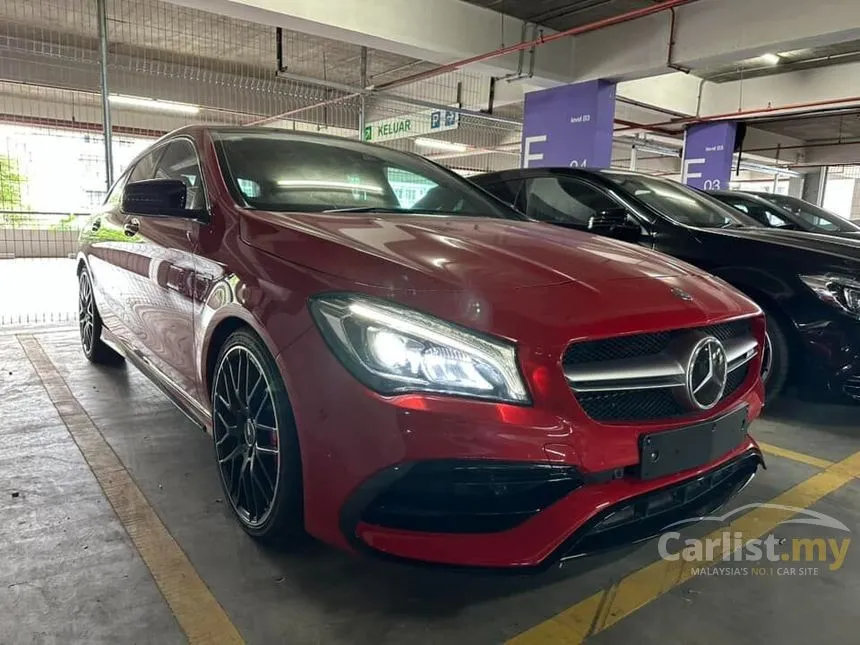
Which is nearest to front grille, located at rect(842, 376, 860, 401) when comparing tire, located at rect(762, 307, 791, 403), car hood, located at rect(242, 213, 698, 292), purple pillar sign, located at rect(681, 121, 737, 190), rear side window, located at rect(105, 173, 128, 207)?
tire, located at rect(762, 307, 791, 403)

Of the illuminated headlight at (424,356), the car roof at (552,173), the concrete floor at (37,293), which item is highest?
the car roof at (552,173)

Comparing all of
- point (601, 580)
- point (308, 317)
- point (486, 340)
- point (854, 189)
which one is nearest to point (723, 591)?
point (601, 580)

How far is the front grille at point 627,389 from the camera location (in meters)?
1.49

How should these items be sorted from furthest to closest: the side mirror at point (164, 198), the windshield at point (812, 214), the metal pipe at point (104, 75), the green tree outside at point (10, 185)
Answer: the green tree outside at point (10, 185), the windshield at point (812, 214), the metal pipe at point (104, 75), the side mirror at point (164, 198)

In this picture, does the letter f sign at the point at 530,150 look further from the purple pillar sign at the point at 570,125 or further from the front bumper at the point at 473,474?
the front bumper at the point at 473,474

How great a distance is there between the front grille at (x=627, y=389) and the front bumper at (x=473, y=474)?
0.04 meters

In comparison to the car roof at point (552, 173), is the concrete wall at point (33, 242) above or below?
below

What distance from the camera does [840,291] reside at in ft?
10.2

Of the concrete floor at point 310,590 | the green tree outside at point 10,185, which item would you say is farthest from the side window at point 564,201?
the green tree outside at point 10,185

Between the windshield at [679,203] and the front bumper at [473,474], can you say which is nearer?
the front bumper at [473,474]

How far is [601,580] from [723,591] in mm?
356

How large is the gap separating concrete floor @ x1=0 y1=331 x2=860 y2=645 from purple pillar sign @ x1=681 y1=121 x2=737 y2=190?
1107 centimetres

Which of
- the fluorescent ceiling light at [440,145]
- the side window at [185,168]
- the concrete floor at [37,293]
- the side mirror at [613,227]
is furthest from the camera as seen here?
the fluorescent ceiling light at [440,145]

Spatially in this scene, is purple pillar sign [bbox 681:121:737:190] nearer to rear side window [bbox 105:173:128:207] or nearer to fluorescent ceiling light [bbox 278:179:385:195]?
rear side window [bbox 105:173:128:207]
